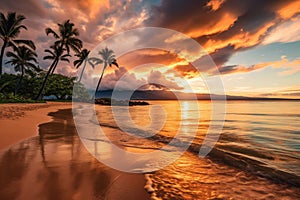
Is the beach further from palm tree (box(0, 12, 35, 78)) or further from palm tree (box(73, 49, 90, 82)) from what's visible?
palm tree (box(73, 49, 90, 82))

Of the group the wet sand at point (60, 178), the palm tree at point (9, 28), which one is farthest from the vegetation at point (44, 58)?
the wet sand at point (60, 178)

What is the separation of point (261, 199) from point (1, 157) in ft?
18.8

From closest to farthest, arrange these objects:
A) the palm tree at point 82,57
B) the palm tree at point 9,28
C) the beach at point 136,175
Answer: the beach at point 136,175
the palm tree at point 9,28
the palm tree at point 82,57

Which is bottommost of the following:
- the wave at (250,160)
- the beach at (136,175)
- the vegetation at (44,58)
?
the wave at (250,160)

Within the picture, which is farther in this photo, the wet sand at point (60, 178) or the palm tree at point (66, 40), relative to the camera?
the palm tree at point (66, 40)

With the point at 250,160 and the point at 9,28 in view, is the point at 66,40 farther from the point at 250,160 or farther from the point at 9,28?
the point at 250,160

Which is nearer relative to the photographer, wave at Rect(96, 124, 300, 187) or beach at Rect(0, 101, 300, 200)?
beach at Rect(0, 101, 300, 200)

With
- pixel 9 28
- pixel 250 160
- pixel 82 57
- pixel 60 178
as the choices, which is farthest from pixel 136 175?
pixel 82 57

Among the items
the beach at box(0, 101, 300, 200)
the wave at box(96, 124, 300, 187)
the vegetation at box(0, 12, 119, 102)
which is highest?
the vegetation at box(0, 12, 119, 102)

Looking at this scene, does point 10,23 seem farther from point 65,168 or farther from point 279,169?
point 279,169

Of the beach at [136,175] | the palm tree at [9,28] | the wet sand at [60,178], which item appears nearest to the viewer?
the wet sand at [60,178]

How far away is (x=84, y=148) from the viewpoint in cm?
575

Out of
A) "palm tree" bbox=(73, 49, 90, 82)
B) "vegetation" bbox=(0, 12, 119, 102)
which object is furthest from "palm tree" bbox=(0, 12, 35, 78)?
"palm tree" bbox=(73, 49, 90, 82)

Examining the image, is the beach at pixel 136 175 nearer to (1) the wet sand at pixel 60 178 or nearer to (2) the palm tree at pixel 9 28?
(1) the wet sand at pixel 60 178
